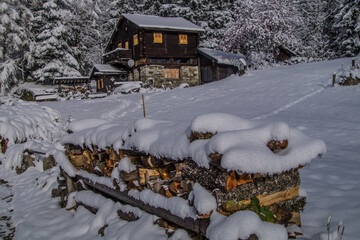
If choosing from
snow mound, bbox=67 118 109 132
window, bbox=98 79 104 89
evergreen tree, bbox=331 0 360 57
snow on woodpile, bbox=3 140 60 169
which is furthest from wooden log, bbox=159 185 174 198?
window, bbox=98 79 104 89

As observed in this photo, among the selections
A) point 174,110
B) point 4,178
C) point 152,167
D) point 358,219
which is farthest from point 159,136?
point 174,110

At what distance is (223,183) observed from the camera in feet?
8.79

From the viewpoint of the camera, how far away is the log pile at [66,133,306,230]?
9.02 feet

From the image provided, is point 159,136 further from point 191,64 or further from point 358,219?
point 191,64

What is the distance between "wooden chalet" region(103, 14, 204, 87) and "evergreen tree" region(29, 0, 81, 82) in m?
5.61

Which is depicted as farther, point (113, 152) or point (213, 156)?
point (113, 152)

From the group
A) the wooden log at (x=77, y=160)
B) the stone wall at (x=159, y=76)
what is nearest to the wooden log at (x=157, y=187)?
the wooden log at (x=77, y=160)

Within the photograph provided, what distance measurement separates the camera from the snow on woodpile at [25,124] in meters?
10.3

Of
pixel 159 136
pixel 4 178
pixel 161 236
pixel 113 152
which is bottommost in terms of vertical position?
pixel 4 178

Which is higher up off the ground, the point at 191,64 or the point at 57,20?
the point at 57,20

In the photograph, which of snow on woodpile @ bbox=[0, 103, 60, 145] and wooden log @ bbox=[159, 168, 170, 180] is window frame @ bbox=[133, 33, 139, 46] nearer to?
snow on woodpile @ bbox=[0, 103, 60, 145]

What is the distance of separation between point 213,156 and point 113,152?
2438mm

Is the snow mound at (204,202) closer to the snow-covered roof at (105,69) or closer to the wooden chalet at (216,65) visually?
the wooden chalet at (216,65)

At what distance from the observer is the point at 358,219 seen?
125 inches
